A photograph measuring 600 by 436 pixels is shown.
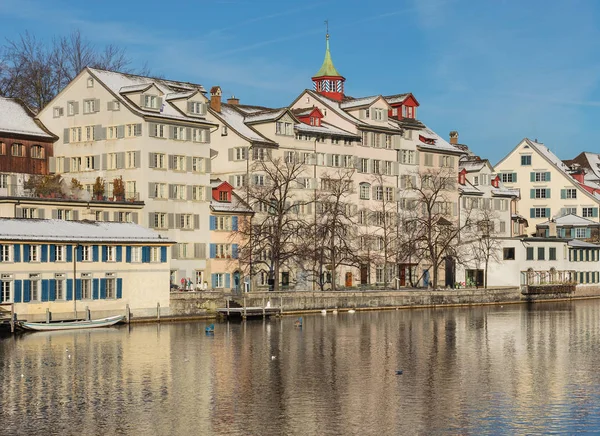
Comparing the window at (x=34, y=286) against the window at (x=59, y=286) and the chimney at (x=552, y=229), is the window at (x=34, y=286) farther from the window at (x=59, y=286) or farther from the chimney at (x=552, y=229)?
the chimney at (x=552, y=229)

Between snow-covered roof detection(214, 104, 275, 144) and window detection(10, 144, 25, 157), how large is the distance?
2019cm

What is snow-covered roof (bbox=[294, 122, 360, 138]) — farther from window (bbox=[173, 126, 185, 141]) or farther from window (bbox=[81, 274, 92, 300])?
window (bbox=[81, 274, 92, 300])

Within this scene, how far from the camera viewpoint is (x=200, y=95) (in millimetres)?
103062

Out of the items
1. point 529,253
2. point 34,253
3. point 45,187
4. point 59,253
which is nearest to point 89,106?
point 45,187

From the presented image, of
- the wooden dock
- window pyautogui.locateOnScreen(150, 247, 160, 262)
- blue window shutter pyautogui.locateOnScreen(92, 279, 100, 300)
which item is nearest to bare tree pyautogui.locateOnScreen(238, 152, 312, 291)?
the wooden dock

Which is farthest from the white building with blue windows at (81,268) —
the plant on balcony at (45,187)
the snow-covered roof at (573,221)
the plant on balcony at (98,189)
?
the snow-covered roof at (573,221)

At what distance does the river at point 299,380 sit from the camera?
4519 centimetres

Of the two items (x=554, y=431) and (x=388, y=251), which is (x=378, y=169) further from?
(x=554, y=431)

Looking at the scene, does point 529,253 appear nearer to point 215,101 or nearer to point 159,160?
point 215,101

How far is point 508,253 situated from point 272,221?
1404 inches

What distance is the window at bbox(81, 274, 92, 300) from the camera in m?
82.3

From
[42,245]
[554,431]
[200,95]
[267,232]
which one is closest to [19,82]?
[200,95]

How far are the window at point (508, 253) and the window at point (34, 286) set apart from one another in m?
64.6

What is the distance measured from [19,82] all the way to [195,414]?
76.8 meters
